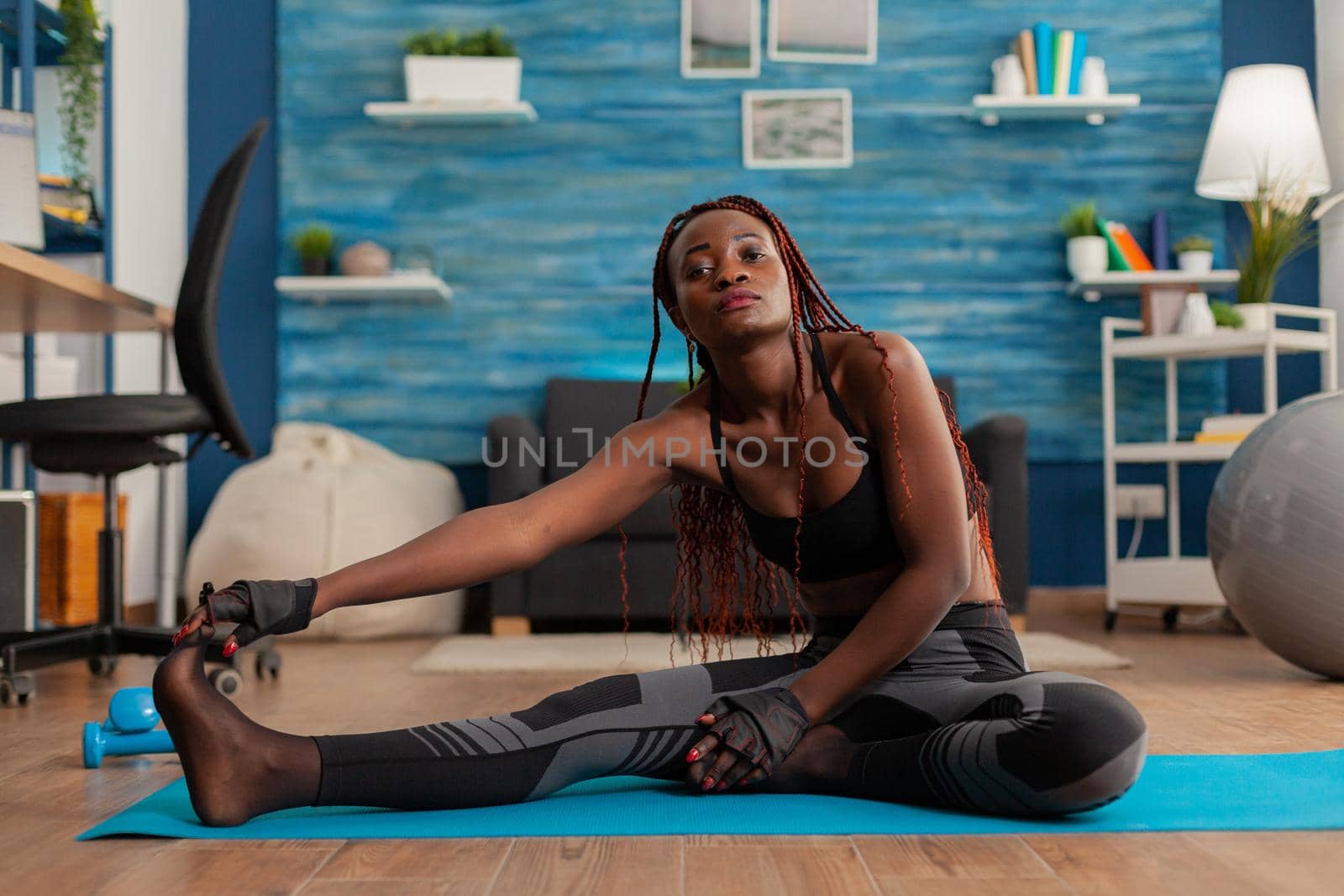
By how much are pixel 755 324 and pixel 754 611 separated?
52 cm

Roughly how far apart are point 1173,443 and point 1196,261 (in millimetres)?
700

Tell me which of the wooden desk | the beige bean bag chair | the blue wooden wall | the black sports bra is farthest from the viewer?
the blue wooden wall

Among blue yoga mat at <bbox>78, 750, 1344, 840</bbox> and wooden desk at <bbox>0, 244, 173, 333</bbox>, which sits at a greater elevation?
wooden desk at <bbox>0, 244, 173, 333</bbox>

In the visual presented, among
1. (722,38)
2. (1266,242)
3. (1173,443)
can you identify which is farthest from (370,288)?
(1266,242)

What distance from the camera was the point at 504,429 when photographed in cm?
370

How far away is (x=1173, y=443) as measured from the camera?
3834 millimetres

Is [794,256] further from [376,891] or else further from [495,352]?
[495,352]

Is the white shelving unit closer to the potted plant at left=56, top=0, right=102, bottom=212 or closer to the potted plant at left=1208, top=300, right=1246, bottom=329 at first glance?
the potted plant at left=1208, top=300, right=1246, bottom=329

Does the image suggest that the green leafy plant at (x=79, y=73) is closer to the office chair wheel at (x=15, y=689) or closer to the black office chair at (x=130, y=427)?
the black office chair at (x=130, y=427)

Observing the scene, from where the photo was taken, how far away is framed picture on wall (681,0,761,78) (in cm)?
442

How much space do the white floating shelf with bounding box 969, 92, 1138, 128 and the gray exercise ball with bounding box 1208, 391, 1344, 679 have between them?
1847 millimetres

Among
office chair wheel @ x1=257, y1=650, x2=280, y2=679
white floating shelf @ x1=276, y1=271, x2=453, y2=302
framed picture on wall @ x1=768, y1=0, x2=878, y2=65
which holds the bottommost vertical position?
office chair wheel @ x1=257, y1=650, x2=280, y2=679

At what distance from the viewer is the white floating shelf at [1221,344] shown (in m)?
3.71

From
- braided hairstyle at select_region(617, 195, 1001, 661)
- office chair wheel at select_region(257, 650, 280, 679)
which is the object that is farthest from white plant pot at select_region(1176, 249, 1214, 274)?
office chair wheel at select_region(257, 650, 280, 679)
